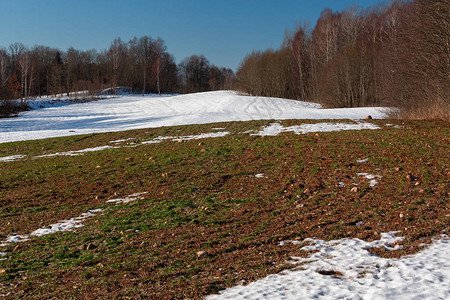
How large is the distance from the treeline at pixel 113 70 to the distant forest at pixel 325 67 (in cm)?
28

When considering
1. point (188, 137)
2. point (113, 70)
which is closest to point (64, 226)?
point (188, 137)

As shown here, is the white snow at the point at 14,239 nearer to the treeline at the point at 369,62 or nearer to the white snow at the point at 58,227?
the white snow at the point at 58,227

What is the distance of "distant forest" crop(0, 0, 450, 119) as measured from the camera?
19484mm

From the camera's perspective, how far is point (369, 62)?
1674 inches

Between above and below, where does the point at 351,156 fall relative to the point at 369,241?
above

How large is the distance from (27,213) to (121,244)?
4.14m

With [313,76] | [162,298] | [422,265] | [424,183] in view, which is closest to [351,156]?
[424,183]

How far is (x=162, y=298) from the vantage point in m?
4.24

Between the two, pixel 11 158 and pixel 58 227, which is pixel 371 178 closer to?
pixel 58 227

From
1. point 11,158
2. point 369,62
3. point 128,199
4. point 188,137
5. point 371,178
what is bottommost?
point 128,199

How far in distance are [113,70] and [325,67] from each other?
215 feet

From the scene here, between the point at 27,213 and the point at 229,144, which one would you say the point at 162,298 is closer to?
the point at 27,213

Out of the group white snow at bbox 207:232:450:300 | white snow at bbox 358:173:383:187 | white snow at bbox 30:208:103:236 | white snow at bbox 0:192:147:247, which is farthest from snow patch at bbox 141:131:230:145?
white snow at bbox 207:232:450:300

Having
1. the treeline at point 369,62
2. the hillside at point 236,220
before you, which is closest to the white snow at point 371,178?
the hillside at point 236,220
